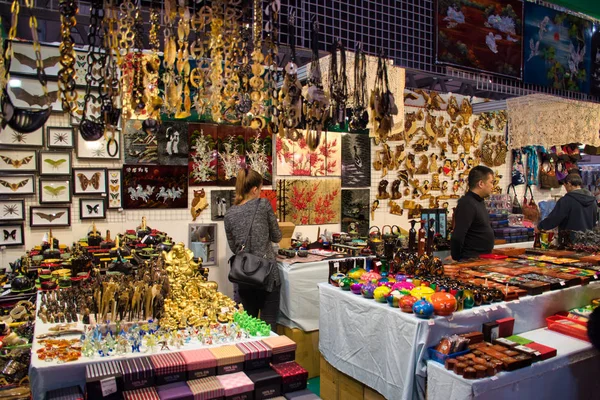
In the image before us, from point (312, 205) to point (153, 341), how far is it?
11.0 ft

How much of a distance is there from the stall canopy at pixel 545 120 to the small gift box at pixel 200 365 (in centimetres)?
415

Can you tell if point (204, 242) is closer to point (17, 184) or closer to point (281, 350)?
point (17, 184)

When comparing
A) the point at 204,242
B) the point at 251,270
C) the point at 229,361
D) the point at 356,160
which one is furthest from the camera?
the point at 356,160

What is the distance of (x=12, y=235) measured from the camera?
12.9 feet

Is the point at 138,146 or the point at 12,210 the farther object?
the point at 138,146

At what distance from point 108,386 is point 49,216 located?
2.73m

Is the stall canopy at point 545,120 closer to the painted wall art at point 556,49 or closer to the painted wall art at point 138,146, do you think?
the painted wall art at point 556,49

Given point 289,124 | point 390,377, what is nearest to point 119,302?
point 289,124

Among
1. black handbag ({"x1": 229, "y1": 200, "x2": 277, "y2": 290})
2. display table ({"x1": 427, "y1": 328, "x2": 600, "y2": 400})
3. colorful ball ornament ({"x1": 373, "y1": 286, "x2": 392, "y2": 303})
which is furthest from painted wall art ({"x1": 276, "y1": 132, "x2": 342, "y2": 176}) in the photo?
display table ({"x1": 427, "y1": 328, "x2": 600, "y2": 400})

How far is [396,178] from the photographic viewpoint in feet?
19.5

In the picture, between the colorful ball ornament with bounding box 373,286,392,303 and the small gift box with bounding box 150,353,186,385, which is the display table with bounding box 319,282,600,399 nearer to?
the colorful ball ornament with bounding box 373,286,392,303

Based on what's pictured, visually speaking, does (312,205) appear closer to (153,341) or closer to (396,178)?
(396,178)

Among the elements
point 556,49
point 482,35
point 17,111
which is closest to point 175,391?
point 17,111

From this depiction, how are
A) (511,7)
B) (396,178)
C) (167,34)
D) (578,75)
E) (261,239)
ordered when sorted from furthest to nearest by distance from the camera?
(396,178), (578,75), (511,7), (261,239), (167,34)
